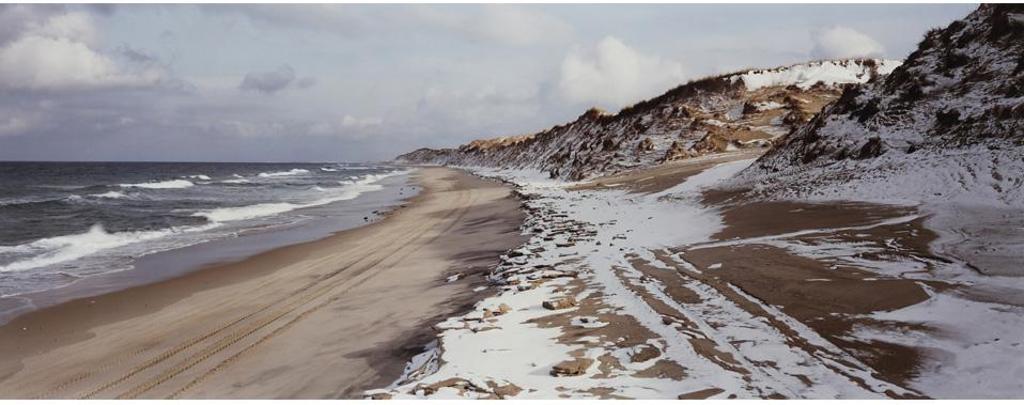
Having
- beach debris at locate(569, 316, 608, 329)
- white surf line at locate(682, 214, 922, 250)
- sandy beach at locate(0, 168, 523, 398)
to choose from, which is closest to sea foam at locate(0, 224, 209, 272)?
sandy beach at locate(0, 168, 523, 398)

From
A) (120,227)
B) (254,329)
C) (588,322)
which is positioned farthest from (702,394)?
(120,227)

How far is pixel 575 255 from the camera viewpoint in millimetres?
11789

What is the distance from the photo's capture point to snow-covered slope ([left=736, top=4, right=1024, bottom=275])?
10.1 metres

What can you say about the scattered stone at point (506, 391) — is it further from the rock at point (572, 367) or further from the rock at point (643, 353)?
the rock at point (643, 353)

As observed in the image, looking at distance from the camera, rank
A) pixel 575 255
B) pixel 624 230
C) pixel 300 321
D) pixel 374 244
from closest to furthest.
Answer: pixel 300 321 < pixel 575 255 < pixel 624 230 < pixel 374 244

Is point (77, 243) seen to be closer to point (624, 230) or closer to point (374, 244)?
point (374, 244)

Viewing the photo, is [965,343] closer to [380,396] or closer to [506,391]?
[506,391]

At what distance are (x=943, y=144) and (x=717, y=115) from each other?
25.7 meters

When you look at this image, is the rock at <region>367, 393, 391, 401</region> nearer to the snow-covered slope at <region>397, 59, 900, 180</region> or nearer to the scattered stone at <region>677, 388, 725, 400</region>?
the scattered stone at <region>677, 388, 725, 400</region>

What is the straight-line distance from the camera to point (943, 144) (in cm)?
1380

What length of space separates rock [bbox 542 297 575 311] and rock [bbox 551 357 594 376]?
6.52 feet

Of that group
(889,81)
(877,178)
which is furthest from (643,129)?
(877,178)

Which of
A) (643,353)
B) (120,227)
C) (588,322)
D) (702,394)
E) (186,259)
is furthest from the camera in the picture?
(120,227)

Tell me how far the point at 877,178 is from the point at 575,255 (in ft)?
26.6
